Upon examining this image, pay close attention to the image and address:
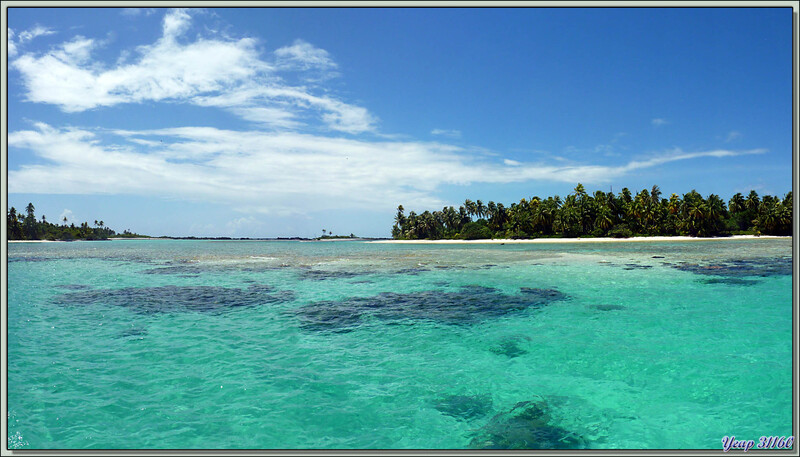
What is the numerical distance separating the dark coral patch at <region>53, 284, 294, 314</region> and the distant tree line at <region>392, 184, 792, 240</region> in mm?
119968

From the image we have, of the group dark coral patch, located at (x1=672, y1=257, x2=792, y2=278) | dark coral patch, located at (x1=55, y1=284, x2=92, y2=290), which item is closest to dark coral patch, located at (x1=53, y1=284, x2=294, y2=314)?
dark coral patch, located at (x1=55, y1=284, x2=92, y2=290)

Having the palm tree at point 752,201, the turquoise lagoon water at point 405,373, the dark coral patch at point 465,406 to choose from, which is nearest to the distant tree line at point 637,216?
the palm tree at point 752,201

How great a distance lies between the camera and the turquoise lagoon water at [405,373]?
304 inches

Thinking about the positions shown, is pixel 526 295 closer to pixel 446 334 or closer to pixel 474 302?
pixel 474 302

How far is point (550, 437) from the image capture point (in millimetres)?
7316

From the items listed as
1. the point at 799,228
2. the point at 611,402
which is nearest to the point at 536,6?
the point at 799,228

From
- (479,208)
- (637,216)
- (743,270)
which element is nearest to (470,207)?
(479,208)

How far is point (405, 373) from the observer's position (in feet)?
35.9

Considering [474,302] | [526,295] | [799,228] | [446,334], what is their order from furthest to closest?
[526,295] → [474,302] → [446,334] → [799,228]

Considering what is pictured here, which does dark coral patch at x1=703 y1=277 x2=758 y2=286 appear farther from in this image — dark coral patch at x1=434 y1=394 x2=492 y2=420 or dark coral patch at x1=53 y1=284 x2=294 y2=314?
dark coral patch at x1=53 y1=284 x2=294 y2=314

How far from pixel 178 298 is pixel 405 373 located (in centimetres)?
1985

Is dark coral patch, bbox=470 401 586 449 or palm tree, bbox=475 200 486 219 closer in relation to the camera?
dark coral patch, bbox=470 401 586 449

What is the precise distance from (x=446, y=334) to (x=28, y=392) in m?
13.0

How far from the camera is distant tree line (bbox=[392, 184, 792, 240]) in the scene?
104m
